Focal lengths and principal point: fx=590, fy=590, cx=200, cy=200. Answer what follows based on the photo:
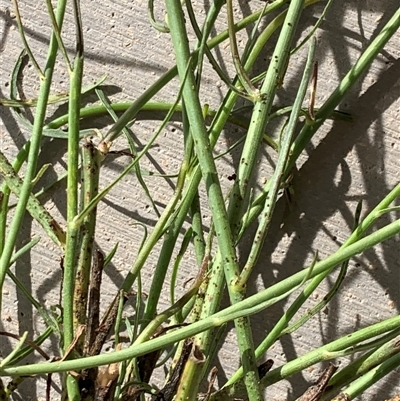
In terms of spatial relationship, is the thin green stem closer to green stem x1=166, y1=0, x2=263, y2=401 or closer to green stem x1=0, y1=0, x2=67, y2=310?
green stem x1=166, y1=0, x2=263, y2=401

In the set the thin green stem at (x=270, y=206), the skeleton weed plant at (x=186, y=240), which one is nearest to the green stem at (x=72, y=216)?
the skeleton weed plant at (x=186, y=240)

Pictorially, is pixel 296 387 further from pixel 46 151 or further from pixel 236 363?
pixel 46 151

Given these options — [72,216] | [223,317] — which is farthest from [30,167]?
[223,317]

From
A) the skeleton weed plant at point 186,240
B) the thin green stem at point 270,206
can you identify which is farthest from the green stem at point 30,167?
the thin green stem at point 270,206

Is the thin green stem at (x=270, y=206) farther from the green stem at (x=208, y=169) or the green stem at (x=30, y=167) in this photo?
the green stem at (x=30, y=167)

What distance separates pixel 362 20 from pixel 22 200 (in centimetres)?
35

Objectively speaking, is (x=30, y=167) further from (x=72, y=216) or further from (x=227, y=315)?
(x=227, y=315)

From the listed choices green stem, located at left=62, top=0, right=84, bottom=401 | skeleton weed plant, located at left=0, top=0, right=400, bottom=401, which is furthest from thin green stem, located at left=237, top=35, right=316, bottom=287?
green stem, located at left=62, top=0, right=84, bottom=401

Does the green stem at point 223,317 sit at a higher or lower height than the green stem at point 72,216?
lower

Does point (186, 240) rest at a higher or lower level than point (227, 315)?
higher

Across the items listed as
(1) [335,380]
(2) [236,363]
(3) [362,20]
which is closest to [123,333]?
(2) [236,363]

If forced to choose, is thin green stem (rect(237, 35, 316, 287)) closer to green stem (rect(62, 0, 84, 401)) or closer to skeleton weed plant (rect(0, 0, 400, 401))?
skeleton weed plant (rect(0, 0, 400, 401))

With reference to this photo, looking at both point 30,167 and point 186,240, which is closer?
point 30,167

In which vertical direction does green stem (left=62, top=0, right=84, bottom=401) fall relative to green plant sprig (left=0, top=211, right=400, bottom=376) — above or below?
above
